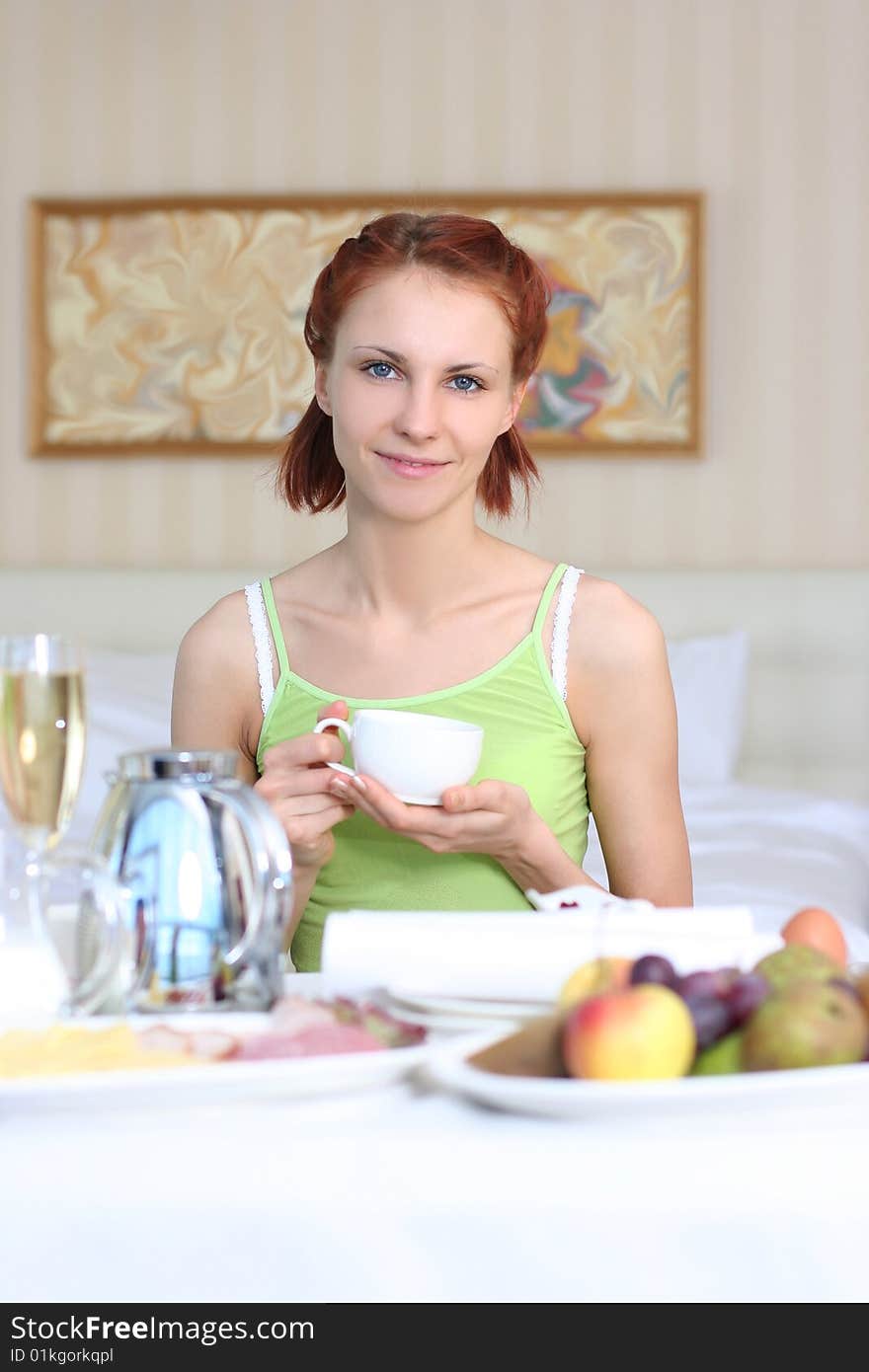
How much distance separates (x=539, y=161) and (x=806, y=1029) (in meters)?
3.06

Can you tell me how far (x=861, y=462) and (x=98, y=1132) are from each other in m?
3.03

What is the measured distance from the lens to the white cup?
1251 millimetres

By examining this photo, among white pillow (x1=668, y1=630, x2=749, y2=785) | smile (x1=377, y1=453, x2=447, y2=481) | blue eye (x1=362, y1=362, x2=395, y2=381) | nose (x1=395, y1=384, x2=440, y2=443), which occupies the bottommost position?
white pillow (x1=668, y1=630, x2=749, y2=785)

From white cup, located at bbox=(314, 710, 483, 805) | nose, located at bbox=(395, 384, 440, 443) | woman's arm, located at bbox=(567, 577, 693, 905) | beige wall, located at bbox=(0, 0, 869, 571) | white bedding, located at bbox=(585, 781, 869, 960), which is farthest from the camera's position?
beige wall, located at bbox=(0, 0, 869, 571)

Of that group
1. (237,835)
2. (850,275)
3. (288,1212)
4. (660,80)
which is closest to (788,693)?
(850,275)

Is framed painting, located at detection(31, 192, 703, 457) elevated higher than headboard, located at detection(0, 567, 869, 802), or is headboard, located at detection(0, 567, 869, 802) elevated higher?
framed painting, located at detection(31, 192, 703, 457)

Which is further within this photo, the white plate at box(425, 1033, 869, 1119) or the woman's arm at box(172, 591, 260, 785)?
the woman's arm at box(172, 591, 260, 785)

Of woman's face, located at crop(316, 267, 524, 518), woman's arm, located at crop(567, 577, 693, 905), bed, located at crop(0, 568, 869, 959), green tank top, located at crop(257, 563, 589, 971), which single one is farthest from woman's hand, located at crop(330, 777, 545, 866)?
bed, located at crop(0, 568, 869, 959)

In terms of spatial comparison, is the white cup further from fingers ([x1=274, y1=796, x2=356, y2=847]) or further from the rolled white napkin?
the rolled white napkin

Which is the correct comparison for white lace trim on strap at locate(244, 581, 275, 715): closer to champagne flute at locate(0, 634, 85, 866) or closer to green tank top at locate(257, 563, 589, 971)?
green tank top at locate(257, 563, 589, 971)

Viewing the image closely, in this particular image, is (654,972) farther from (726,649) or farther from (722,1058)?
(726,649)

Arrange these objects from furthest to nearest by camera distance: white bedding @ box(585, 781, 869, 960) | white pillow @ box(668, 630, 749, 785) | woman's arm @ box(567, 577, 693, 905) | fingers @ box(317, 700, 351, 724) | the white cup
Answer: white pillow @ box(668, 630, 749, 785), white bedding @ box(585, 781, 869, 960), woman's arm @ box(567, 577, 693, 905), fingers @ box(317, 700, 351, 724), the white cup

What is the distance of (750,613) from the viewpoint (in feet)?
11.3

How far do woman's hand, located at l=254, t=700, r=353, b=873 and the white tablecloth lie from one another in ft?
2.09
